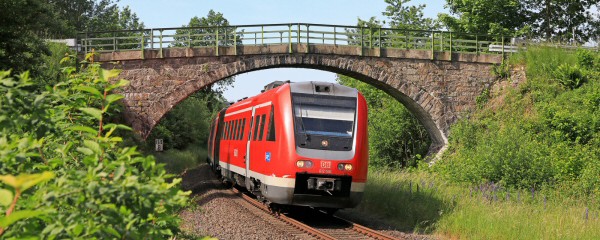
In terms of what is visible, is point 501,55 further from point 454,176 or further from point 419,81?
point 454,176

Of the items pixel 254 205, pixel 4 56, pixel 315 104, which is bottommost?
pixel 254 205

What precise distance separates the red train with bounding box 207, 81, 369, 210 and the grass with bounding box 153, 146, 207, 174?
2291cm

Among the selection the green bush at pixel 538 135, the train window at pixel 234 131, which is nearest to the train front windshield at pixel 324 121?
the train window at pixel 234 131

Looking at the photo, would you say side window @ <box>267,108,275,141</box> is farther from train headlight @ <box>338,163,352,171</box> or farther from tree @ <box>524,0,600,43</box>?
tree @ <box>524,0,600,43</box>

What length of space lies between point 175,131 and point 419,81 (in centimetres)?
2425

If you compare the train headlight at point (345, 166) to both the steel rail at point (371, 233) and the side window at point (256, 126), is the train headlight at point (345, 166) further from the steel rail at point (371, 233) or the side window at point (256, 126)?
the side window at point (256, 126)

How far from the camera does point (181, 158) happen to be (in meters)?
41.7

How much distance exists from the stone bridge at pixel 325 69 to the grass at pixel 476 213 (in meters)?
A: 9.99

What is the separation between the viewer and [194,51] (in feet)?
85.5

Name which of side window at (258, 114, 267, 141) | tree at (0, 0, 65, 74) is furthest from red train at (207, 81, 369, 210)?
tree at (0, 0, 65, 74)

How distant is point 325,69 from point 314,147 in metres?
16.0

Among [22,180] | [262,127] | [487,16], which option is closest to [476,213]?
[262,127]

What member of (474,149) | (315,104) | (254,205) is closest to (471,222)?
(315,104)

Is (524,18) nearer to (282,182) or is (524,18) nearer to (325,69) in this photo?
(325,69)
